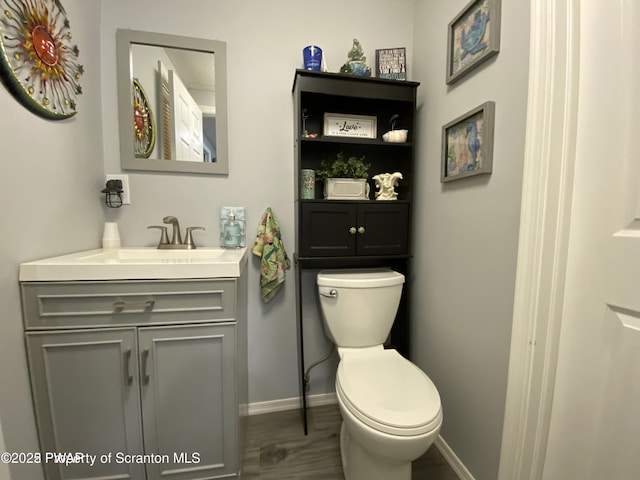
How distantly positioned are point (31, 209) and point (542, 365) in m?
1.74

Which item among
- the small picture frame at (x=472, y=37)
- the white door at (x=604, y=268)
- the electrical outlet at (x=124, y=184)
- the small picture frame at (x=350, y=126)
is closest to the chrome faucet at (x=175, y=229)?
the electrical outlet at (x=124, y=184)

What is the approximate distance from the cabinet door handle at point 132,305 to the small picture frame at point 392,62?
59.8 inches

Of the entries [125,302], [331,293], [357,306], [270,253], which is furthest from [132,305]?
[357,306]

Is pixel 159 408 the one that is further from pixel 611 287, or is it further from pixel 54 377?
pixel 611 287

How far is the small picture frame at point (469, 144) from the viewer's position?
0.96 meters

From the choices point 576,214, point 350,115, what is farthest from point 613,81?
point 350,115

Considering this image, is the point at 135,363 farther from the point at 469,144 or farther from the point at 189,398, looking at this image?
the point at 469,144

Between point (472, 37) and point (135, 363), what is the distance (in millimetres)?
1764

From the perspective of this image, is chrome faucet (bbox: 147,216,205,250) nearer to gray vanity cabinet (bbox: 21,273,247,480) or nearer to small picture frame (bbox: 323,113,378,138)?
gray vanity cabinet (bbox: 21,273,247,480)

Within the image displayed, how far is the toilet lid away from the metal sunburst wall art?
1501 mm

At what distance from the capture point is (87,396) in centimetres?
91

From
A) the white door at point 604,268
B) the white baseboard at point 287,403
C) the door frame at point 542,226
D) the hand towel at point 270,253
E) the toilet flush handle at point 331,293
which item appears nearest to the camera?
the white door at point 604,268

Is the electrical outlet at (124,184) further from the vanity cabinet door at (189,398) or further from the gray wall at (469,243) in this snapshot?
the gray wall at (469,243)

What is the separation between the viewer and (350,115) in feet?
4.61
